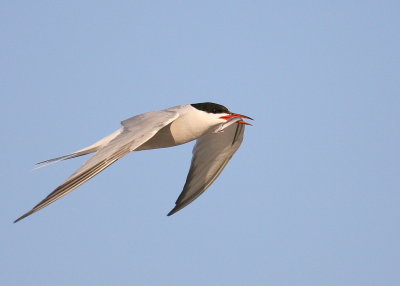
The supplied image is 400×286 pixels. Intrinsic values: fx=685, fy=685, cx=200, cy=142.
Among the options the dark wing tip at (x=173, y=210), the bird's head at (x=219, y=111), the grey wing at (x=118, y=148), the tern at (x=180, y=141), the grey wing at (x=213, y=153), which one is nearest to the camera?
the grey wing at (x=118, y=148)

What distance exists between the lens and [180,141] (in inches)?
408

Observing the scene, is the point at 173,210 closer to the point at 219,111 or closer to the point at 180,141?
the point at 180,141

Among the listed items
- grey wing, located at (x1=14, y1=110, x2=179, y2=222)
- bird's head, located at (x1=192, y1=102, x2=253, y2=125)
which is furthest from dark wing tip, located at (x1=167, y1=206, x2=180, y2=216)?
grey wing, located at (x1=14, y1=110, x2=179, y2=222)

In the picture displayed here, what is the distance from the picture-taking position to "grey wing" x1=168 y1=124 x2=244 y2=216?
12.0 metres

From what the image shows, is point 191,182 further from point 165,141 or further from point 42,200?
point 42,200

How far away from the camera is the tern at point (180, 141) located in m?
7.60

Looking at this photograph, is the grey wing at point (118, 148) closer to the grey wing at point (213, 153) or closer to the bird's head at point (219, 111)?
the bird's head at point (219, 111)

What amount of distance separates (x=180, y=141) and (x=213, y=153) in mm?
1894

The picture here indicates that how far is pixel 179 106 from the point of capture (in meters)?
10.8

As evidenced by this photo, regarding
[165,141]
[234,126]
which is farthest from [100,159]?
[234,126]

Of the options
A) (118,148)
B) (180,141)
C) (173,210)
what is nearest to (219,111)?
(180,141)

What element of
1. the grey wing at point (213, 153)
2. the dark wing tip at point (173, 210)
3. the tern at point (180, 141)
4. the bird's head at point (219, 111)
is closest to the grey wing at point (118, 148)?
the tern at point (180, 141)

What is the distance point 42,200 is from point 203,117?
385cm

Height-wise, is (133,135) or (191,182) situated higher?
(133,135)
